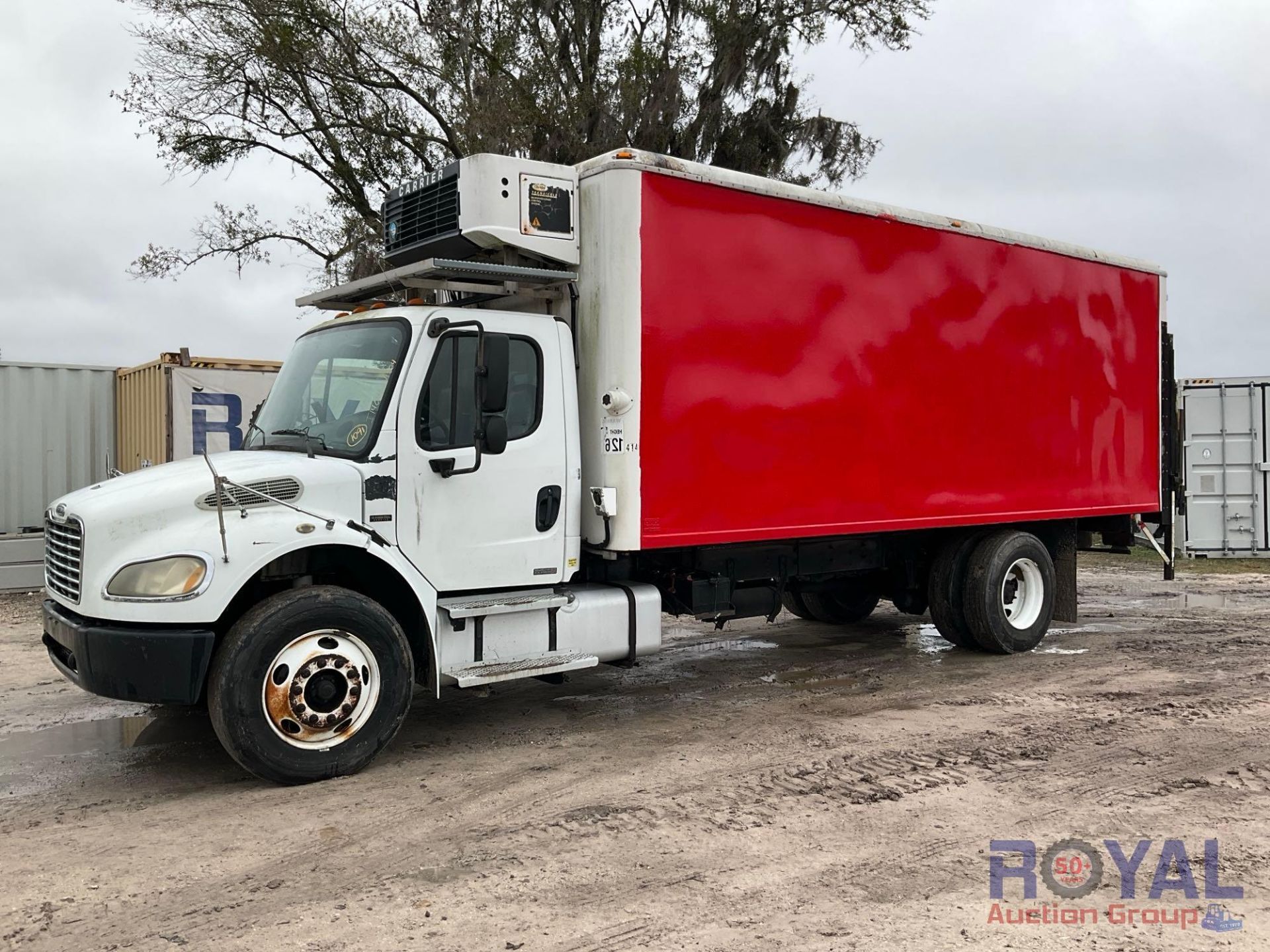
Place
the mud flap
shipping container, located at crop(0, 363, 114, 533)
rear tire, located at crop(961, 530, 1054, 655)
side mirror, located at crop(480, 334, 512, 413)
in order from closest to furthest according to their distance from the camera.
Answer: side mirror, located at crop(480, 334, 512, 413), rear tire, located at crop(961, 530, 1054, 655), the mud flap, shipping container, located at crop(0, 363, 114, 533)

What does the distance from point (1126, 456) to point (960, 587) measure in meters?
2.26

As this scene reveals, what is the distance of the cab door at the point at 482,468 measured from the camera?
605cm

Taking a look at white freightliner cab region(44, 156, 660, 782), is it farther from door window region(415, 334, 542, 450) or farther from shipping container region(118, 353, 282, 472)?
shipping container region(118, 353, 282, 472)

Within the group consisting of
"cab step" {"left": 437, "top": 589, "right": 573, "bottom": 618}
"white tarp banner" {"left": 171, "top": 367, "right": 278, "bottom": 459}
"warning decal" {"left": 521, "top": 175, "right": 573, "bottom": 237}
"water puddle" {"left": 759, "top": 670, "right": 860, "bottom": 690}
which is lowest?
"water puddle" {"left": 759, "top": 670, "right": 860, "bottom": 690}

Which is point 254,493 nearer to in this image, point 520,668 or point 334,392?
point 334,392

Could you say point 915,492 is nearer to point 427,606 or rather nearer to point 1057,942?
point 427,606

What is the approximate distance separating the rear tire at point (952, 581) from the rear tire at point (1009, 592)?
0.05 m

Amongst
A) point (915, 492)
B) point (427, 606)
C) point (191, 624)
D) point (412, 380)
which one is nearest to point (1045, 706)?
point (915, 492)

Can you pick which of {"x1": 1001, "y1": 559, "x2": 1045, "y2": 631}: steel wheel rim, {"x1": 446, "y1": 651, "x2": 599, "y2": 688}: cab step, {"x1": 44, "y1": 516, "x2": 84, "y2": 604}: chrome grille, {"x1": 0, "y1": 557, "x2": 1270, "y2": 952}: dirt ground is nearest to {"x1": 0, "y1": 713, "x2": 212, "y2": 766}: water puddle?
{"x1": 0, "y1": 557, "x2": 1270, "y2": 952}: dirt ground

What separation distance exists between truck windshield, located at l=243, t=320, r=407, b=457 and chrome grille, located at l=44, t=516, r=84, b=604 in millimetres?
1172

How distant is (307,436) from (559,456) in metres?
1.48

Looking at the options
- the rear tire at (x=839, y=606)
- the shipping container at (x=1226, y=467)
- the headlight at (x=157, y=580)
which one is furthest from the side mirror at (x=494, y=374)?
the shipping container at (x=1226, y=467)

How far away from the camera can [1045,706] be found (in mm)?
7348

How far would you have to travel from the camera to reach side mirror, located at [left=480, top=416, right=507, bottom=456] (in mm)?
6082
